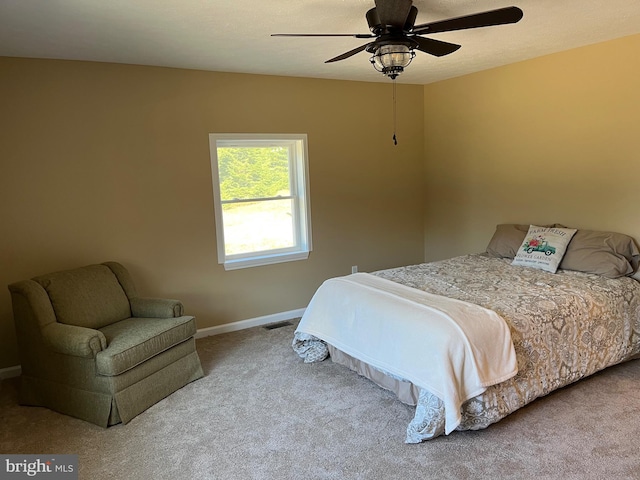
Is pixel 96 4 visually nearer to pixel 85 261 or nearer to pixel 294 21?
pixel 294 21

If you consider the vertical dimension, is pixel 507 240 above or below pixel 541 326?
above

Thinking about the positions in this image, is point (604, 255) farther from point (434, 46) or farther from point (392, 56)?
point (392, 56)

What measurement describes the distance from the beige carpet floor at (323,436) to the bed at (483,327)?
0.37 feet

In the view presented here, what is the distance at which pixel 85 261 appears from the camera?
3.82 metres

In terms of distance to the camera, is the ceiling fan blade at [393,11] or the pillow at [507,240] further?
the pillow at [507,240]

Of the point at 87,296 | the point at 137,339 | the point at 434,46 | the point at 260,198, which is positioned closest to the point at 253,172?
the point at 260,198

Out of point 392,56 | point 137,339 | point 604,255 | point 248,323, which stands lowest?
point 248,323

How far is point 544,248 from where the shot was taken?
391cm

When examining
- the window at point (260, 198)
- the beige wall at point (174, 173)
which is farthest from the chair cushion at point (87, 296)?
the window at point (260, 198)

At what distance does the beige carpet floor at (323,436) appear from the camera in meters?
2.37

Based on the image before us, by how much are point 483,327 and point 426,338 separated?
0.33 meters

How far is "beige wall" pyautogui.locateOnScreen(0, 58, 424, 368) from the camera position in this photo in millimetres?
3594

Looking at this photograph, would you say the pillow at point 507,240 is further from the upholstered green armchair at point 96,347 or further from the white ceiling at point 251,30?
the upholstered green armchair at point 96,347

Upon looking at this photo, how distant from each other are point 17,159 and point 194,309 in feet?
6.16
